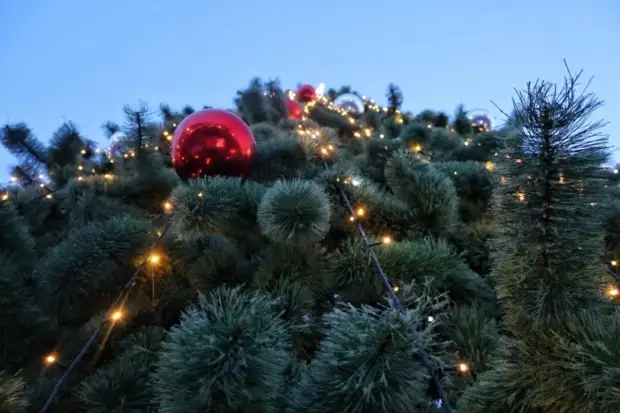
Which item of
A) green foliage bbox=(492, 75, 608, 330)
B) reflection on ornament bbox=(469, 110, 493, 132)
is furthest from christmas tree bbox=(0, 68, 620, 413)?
reflection on ornament bbox=(469, 110, 493, 132)

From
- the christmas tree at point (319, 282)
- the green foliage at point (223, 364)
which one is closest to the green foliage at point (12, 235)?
the christmas tree at point (319, 282)

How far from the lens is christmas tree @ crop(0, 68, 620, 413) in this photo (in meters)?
0.38

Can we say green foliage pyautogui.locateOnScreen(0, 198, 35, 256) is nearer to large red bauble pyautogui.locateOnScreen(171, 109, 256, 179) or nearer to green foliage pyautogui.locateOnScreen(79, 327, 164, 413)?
large red bauble pyautogui.locateOnScreen(171, 109, 256, 179)

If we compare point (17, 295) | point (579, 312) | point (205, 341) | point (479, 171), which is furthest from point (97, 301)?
point (479, 171)

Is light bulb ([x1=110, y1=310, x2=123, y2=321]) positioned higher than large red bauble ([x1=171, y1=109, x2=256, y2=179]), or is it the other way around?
large red bauble ([x1=171, y1=109, x2=256, y2=179])

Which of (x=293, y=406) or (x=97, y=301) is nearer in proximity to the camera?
(x=293, y=406)

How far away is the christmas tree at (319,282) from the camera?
0.38 m

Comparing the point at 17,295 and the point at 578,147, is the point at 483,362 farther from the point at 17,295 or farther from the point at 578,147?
the point at 17,295

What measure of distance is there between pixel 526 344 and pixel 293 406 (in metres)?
0.23

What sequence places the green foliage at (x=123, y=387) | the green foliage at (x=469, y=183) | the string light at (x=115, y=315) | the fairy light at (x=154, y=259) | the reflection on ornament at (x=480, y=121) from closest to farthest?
the green foliage at (x=123, y=387) → the string light at (x=115, y=315) → the fairy light at (x=154, y=259) → the green foliage at (x=469, y=183) → the reflection on ornament at (x=480, y=121)

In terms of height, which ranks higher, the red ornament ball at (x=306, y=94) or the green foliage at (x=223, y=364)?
the red ornament ball at (x=306, y=94)

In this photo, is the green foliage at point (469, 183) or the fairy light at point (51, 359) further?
the green foliage at point (469, 183)

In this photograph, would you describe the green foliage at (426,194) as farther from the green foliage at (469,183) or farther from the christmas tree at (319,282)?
the green foliage at (469,183)

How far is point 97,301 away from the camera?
2.47 ft
